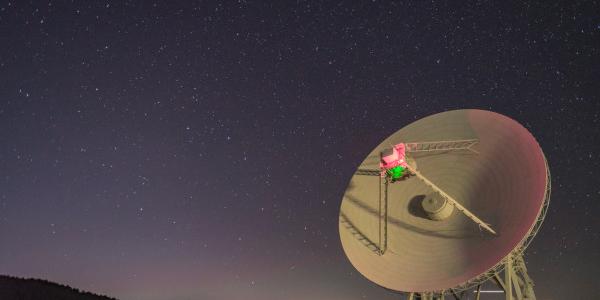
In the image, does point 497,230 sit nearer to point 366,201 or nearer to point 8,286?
point 366,201

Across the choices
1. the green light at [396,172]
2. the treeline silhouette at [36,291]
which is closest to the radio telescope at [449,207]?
the green light at [396,172]

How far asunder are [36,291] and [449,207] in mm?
22371

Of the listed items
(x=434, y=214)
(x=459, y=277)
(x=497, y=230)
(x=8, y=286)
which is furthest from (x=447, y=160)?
(x=8, y=286)

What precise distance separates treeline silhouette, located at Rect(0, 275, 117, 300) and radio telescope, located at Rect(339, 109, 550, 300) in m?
17.8

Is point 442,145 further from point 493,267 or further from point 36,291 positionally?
point 36,291

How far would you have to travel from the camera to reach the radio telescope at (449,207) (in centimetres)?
1443

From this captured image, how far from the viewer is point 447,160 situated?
18500 mm

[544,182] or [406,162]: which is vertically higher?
[406,162]

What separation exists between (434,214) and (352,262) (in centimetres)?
346

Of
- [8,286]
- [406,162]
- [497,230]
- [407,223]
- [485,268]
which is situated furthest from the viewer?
[8,286]

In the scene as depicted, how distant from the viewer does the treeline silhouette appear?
24828 mm

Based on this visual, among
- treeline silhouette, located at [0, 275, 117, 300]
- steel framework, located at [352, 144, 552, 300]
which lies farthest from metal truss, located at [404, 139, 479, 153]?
treeline silhouette, located at [0, 275, 117, 300]

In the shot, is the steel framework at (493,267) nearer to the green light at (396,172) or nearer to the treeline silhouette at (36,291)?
the green light at (396,172)

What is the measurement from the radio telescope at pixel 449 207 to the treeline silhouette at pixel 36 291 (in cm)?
1783
